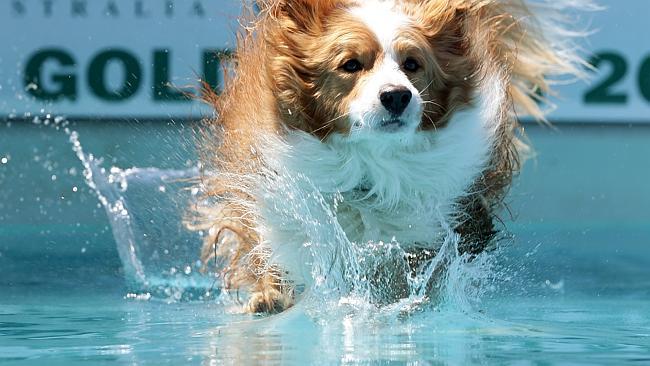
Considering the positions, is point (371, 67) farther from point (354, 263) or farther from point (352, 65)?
point (354, 263)

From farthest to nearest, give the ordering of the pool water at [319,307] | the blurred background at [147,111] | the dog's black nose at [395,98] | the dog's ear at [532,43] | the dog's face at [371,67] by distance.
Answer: the blurred background at [147,111] < the dog's ear at [532,43] < the dog's face at [371,67] < the dog's black nose at [395,98] < the pool water at [319,307]

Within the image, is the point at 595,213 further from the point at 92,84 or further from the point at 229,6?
the point at 92,84

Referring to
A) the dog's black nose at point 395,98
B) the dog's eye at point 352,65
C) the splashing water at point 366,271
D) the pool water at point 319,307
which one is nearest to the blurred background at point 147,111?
the pool water at point 319,307

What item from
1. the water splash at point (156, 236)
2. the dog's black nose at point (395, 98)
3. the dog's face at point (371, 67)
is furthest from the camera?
the water splash at point (156, 236)

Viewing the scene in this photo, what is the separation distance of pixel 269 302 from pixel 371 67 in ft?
4.03

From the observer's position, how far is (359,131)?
5.27 metres

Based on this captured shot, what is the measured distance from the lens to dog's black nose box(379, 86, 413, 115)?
5.08 metres

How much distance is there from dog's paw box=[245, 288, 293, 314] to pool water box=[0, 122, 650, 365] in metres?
0.14

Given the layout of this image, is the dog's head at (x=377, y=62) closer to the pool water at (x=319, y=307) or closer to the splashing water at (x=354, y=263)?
the splashing water at (x=354, y=263)

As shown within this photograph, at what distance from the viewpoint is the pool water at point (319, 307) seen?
4426mm

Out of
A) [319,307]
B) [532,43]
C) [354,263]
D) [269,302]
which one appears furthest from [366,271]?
[532,43]

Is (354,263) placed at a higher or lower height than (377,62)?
lower

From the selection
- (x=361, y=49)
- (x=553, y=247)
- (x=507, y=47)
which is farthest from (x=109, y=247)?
(x=361, y=49)

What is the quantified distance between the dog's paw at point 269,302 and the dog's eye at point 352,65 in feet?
3.59
